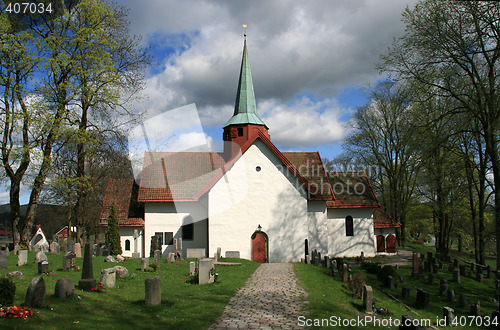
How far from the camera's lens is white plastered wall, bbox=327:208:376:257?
29.2 m

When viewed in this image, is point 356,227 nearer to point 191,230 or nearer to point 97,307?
point 191,230

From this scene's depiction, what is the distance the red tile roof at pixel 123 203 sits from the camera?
2677 cm

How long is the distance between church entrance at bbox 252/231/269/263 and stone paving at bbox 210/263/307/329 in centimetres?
916

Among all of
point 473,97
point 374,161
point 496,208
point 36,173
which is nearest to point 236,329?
point 496,208

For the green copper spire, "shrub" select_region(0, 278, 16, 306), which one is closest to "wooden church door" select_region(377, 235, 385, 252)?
the green copper spire

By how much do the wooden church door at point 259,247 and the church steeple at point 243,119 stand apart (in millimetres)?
6876

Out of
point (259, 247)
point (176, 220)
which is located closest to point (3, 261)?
point (176, 220)

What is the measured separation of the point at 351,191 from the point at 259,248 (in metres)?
10.8

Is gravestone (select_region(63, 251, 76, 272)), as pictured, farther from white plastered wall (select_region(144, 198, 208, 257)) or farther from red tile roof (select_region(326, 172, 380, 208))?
red tile roof (select_region(326, 172, 380, 208))

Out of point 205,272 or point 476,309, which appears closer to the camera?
point 205,272

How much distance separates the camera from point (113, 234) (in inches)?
953

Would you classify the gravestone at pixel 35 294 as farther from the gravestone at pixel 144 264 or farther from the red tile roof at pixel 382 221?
the red tile roof at pixel 382 221

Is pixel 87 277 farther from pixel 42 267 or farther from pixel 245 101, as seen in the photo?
pixel 245 101

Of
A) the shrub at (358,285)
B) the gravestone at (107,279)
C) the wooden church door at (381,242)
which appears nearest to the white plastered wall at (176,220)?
the gravestone at (107,279)
